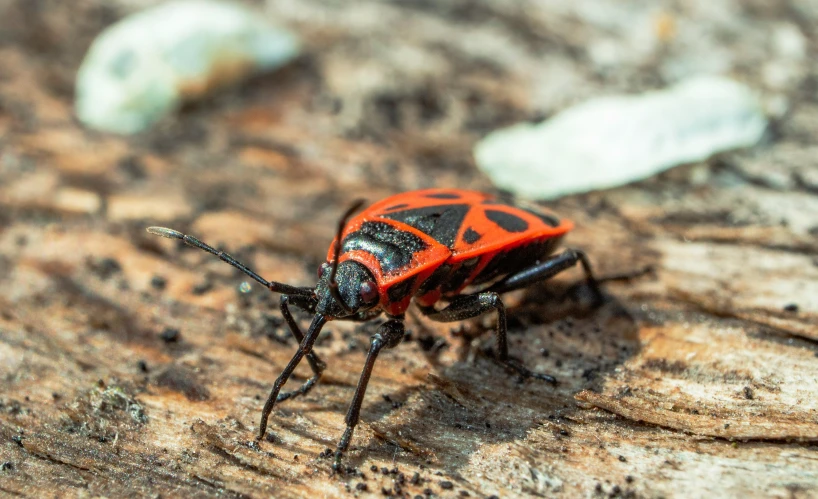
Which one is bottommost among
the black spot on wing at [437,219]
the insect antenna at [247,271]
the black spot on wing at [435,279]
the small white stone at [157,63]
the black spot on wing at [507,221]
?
the insect antenna at [247,271]

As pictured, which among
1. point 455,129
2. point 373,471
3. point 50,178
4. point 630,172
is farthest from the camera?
point 455,129

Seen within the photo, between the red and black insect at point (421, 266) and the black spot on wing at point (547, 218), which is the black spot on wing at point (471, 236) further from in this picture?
the black spot on wing at point (547, 218)

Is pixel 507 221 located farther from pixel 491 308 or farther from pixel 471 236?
pixel 491 308

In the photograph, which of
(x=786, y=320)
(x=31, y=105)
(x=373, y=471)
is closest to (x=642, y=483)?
(x=373, y=471)

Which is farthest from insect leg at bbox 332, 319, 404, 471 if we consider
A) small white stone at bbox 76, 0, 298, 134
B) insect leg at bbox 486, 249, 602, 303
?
small white stone at bbox 76, 0, 298, 134

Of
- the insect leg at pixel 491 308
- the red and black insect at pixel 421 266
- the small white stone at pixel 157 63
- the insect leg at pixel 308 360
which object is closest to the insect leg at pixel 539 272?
the red and black insect at pixel 421 266

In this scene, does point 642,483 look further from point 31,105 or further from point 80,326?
point 31,105
